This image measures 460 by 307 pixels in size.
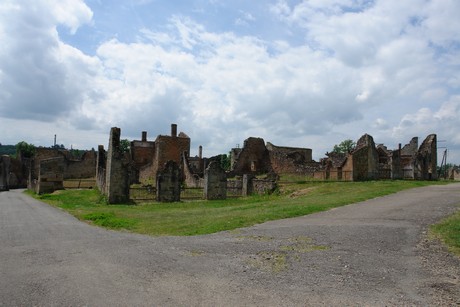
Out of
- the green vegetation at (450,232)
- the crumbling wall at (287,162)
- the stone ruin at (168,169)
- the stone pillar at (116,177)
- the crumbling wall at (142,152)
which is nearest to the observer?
the green vegetation at (450,232)

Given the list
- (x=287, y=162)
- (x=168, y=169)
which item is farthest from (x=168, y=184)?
(x=287, y=162)

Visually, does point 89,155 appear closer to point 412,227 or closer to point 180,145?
point 180,145

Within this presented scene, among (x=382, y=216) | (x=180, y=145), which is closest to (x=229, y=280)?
(x=382, y=216)

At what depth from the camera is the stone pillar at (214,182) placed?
29.0m

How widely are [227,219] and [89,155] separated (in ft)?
174

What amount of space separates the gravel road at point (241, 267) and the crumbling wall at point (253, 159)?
3758 cm

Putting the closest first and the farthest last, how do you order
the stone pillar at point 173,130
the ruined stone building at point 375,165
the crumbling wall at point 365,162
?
the crumbling wall at point 365,162
the ruined stone building at point 375,165
the stone pillar at point 173,130

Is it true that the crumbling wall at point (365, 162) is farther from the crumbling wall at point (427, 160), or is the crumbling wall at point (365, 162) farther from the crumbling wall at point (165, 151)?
the crumbling wall at point (165, 151)

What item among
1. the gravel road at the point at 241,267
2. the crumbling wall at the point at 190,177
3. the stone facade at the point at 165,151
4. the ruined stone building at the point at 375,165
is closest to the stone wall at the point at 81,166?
the stone facade at the point at 165,151

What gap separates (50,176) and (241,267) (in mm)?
34224

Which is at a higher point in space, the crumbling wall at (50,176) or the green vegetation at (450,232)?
the crumbling wall at (50,176)

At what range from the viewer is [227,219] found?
15.0m

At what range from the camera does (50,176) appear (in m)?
37.5

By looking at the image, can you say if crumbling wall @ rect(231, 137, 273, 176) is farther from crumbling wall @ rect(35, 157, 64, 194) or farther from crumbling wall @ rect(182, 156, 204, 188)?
crumbling wall @ rect(35, 157, 64, 194)
